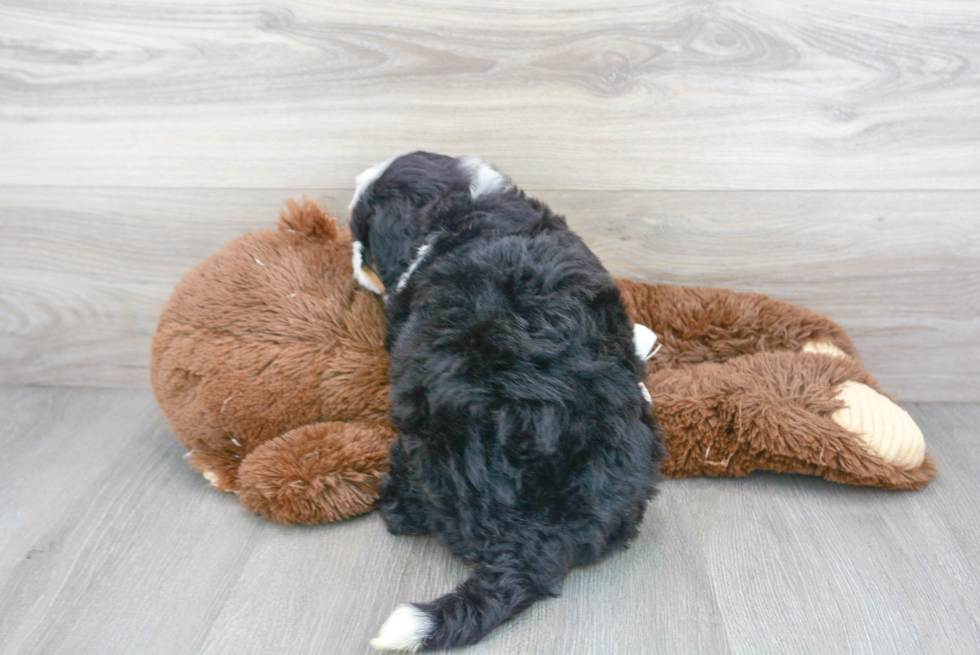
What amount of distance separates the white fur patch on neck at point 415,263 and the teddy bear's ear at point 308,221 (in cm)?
27

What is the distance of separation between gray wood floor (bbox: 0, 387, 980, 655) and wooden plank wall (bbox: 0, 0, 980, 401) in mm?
412

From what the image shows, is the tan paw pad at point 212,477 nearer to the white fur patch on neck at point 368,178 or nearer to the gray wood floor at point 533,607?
the gray wood floor at point 533,607

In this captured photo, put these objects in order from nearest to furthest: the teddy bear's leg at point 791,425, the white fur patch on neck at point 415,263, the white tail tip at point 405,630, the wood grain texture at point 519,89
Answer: the white tail tip at point 405,630, the white fur patch on neck at point 415,263, the teddy bear's leg at point 791,425, the wood grain texture at point 519,89

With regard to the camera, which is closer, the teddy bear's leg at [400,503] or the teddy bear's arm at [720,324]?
the teddy bear's leg at [400,503]

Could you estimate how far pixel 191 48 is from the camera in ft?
3.96

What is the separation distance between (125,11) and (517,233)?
0.84 m

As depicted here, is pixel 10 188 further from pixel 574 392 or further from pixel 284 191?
pixel 574 392

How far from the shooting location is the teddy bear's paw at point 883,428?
3.49 feet

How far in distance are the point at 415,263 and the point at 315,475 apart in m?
0.34

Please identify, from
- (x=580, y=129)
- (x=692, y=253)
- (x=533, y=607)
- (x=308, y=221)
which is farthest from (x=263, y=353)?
(x=692, y=253)

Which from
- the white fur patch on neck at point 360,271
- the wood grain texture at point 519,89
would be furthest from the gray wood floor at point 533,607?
the wood grain texture at point 519,89

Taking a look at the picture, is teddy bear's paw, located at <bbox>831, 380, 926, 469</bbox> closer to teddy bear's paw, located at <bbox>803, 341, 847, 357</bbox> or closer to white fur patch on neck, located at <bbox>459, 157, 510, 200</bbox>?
teddy bear's paw, located at <bbox>803, 341, 847, 357</bbox>

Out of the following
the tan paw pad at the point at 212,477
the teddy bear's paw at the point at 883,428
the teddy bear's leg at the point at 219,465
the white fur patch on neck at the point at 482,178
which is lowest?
the tan paw pad at the point at 212,477

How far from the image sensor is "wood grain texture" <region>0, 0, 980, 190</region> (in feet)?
3.82
